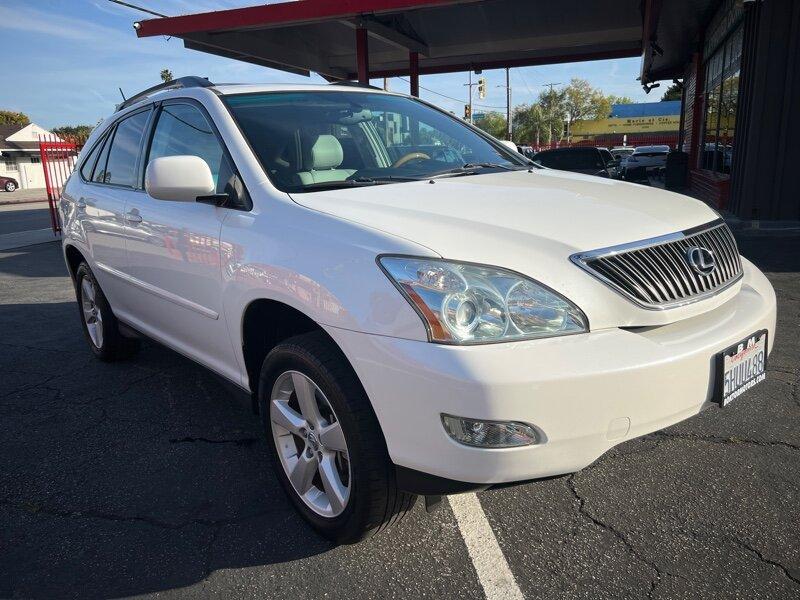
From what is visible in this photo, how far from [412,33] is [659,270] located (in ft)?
52.1

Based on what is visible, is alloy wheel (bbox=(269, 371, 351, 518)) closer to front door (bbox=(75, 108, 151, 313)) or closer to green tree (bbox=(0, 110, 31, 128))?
front door (bbox=(75, 108, 151, 313))

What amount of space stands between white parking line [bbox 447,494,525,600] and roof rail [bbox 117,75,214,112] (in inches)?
98.8

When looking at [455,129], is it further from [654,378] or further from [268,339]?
[654,378]

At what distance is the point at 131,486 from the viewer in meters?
2.95

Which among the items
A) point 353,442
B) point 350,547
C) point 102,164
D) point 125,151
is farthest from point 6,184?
point 353,442

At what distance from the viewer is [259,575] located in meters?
2.30

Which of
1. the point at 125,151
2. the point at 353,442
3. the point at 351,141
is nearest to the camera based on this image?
the point at 353,442

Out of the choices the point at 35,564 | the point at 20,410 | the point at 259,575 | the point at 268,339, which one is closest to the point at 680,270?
the point at 268,339

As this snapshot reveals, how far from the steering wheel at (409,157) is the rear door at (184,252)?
84cm

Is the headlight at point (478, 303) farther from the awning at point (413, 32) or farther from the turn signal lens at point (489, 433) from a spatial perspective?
the awning at point (413, 32)

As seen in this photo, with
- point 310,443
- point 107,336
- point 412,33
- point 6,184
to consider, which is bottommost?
→ point 6,184

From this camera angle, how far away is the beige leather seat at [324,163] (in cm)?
283

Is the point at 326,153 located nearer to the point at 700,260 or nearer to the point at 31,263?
the point at 700,260

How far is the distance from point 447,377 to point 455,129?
2.41 meters
